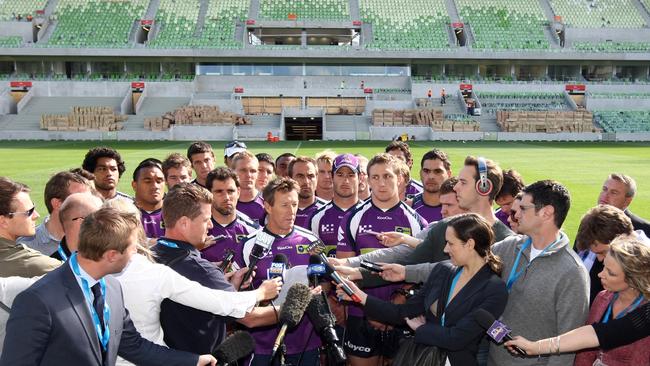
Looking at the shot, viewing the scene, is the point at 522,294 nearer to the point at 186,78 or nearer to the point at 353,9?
the point at 186,78

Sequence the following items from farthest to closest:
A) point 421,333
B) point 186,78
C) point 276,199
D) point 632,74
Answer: point 632,74
point 186,78
point 276,199
point 421,333

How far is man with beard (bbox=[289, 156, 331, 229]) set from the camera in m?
7.10

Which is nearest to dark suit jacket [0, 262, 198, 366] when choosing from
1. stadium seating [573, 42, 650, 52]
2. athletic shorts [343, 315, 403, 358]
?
athletic shorts [343, 315, 403, 358]

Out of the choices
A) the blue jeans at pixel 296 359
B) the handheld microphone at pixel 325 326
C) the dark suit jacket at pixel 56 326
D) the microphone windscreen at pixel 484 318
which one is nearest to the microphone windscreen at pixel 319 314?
the handheld microphone at pixel 325 326

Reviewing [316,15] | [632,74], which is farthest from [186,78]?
[632,74]

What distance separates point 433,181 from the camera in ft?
22.8

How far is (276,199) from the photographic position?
5.05 m

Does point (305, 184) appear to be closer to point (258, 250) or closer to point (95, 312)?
point (258, 250)

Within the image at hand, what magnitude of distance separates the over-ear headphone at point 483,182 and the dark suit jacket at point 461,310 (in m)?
1.01

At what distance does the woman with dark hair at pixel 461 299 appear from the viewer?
3.55 metres

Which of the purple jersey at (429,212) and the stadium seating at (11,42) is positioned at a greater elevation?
the stadium seating at (11,42)

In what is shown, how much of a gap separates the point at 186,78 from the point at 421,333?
52.3 meters

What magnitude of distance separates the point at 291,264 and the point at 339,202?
1.64 metres

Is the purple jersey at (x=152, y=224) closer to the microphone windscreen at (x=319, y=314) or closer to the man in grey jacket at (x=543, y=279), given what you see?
the microphone windscreen at (x=319, y=314)
